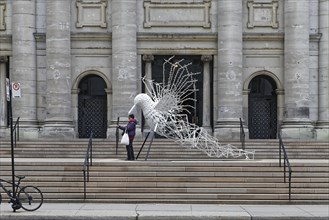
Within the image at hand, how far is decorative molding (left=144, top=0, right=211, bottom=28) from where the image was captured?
3422 cm

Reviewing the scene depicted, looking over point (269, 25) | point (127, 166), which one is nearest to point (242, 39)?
point (269, 25)

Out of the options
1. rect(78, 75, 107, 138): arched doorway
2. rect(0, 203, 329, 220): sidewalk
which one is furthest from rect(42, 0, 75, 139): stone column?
rect(0, 203, 329, 220): sidewalk

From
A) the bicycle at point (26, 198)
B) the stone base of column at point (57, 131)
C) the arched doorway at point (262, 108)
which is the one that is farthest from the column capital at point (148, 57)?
the bicycle at point (26, 198)

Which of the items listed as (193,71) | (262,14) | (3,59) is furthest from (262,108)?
(3,59)

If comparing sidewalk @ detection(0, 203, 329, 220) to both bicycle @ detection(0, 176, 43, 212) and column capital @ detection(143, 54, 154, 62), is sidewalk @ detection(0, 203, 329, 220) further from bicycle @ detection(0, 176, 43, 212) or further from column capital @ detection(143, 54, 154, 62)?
column capital @ detection(143, 54, 154, 62)

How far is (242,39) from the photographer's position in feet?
111

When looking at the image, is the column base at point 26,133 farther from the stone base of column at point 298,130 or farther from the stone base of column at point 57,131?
the stone base of column at point 298,130

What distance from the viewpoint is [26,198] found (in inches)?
657

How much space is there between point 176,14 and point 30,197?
64.3 feet

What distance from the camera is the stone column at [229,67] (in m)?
33.2

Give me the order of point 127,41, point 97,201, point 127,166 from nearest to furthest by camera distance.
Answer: point 97,201 → point 127,166 → point 127,41

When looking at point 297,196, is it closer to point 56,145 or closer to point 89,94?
point 56,145

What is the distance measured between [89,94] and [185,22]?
656 centimetres

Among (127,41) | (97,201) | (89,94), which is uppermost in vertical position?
(127,41)
